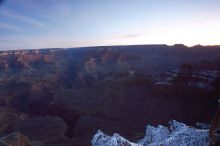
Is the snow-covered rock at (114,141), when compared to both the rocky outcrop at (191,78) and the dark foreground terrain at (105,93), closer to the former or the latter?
the dark foreground terrain at (105,93)

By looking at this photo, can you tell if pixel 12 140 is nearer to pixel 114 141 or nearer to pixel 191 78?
pixel 114 141

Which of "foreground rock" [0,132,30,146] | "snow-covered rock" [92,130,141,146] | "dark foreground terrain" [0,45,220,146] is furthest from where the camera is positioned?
"dark foreground terrain" [0,45,220,146]

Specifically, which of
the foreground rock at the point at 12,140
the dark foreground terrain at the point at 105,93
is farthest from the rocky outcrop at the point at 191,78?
the foreground rock at the point at 12,140

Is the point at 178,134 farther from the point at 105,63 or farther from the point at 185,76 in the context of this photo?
the point at 105,63

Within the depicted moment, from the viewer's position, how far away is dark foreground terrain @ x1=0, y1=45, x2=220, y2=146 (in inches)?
1895

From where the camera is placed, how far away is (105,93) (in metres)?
64.6

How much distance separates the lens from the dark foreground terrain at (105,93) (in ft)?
158

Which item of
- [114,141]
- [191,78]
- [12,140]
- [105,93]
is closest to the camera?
[114,141]

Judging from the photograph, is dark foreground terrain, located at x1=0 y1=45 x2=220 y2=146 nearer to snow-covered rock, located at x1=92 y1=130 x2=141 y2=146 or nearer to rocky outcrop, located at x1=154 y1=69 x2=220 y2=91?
rocky outcrop, located at x1=154 y1=69 x2=220 y2=91

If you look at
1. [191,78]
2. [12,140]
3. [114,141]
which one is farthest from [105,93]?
[114,141]

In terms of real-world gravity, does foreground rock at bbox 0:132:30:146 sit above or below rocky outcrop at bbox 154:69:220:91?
above

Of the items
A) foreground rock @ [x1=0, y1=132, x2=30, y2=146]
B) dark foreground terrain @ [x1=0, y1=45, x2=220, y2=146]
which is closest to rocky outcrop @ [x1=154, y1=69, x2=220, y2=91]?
dark foreground terrain @ [x1=0, y1=45, x2=220, y2=146]

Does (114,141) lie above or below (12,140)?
above

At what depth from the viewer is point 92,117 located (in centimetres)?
5366
